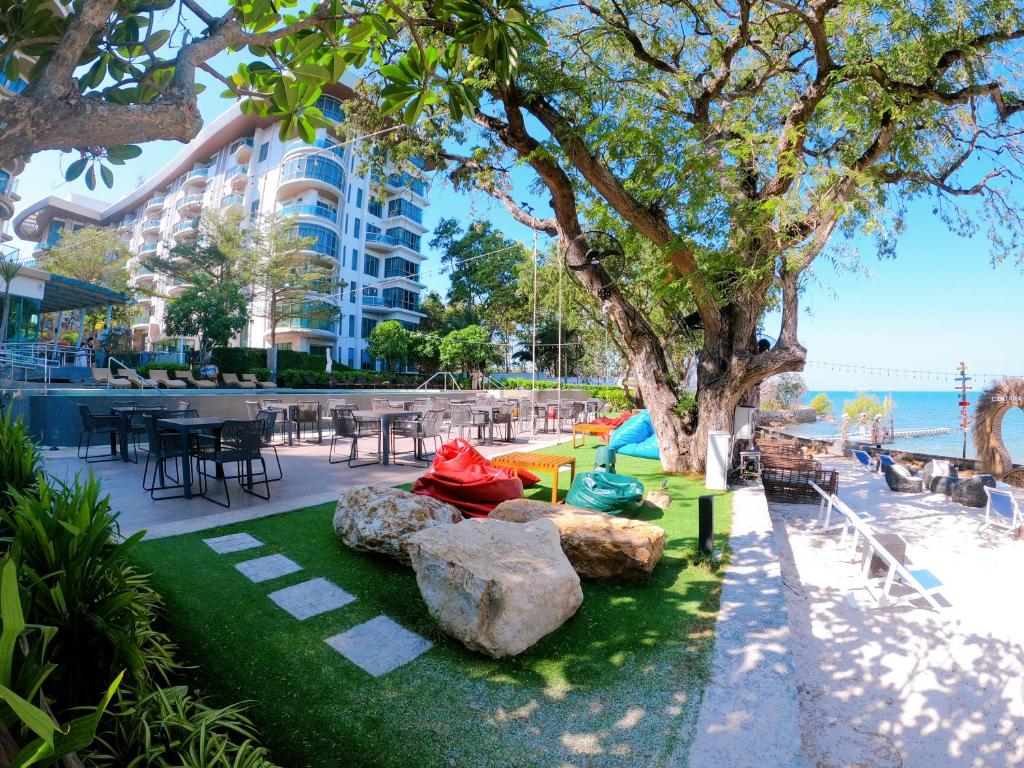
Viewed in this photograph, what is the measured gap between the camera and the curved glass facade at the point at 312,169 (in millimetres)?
36719

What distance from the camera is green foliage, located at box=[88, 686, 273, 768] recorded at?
1.84 meters

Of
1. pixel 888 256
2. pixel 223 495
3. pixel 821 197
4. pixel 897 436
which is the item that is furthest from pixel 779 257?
pixel 897 436

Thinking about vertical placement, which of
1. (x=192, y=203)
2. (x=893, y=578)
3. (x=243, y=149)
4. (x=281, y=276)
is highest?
(x=243, y=149)

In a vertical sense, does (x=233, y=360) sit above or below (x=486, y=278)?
below

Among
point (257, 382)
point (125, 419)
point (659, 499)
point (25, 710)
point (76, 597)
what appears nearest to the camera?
point (25, 710)

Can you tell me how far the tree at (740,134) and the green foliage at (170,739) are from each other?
7.52 metres

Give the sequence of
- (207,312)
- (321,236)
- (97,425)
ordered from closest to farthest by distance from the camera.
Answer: (97,425) → (207,312) → (321,236)

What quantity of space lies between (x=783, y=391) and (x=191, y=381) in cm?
4167

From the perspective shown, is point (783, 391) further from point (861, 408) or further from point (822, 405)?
point (861, 408)

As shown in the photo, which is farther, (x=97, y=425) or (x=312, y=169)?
(x=312, y=169)

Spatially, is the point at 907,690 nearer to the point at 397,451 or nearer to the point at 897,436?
the point at 397,451

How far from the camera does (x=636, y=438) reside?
437 inches

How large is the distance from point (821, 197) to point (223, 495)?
9.11 metres

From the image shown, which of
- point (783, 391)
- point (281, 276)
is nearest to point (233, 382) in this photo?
point (281, 276)
